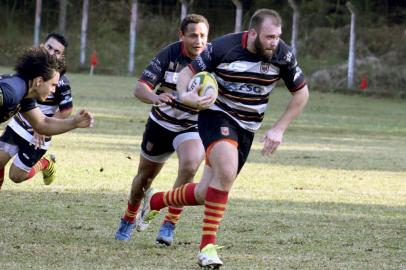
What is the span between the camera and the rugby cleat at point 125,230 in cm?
918

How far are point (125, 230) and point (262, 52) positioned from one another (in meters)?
2.23

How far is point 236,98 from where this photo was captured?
814 centimetres

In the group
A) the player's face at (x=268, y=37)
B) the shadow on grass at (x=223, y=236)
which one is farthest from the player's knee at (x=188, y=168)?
the player's face at (x=268, y=37)

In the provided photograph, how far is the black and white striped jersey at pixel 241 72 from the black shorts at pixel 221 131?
49 millimetres

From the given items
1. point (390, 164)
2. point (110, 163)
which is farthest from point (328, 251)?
point (390, 164)

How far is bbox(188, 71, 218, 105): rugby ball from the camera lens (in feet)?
25.5

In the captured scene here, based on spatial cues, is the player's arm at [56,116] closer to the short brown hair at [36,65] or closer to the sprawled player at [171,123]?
the sprawled player at [171,123]

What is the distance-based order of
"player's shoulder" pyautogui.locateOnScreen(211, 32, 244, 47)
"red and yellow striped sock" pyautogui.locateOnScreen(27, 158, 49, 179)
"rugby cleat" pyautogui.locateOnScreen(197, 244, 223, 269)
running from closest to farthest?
"rugby cleat" pyautogui.locateOnScreen(197, 244, 223, 269) → "player's shoulder" pyautogui.locateOnScreen(211, 32, 244, 47) → "red and yellow striped sock" pyautogui.locateOnScreen(27, 158, 49, 179)

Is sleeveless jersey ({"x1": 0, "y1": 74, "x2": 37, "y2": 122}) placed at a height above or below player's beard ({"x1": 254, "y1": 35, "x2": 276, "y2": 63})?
below

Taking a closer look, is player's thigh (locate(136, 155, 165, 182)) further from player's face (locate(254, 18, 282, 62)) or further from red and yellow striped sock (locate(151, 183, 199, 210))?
player's face (locate(254, 18, 282, 62))

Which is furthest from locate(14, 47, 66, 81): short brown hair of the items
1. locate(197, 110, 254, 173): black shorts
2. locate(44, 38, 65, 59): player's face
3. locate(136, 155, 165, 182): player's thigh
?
locate(44, 38, 65, 59): player's face

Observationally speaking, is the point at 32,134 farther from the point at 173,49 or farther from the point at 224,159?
the point at 224,159

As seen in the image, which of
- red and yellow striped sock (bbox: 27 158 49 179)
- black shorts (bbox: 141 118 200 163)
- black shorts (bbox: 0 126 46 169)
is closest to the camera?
black shorts (bbox: 141 118 200 163)

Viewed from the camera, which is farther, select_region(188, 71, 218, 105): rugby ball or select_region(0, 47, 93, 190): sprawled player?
select_region(188, 71, 218, 105): rugby ball
